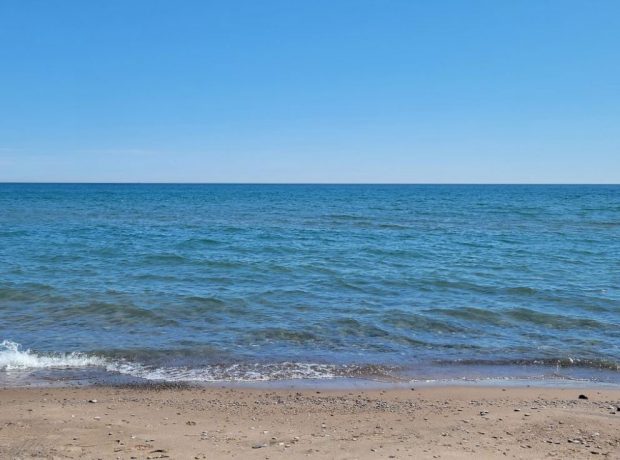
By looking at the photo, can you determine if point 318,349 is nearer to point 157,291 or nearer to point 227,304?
point 227,304

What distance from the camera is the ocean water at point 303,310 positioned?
31.4ft

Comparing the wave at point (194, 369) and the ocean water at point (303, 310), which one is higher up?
the ocean water at point (303, 310)

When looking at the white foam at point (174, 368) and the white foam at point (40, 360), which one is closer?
the white foam at point (174, 368)

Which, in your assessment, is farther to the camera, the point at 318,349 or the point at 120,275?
the point at 120,275

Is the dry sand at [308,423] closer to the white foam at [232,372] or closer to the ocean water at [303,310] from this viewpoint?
the white foam at [232,372]

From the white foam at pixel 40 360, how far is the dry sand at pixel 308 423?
107cm

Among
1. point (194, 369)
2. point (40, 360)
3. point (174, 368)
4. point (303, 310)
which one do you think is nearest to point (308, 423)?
point (194, 369)

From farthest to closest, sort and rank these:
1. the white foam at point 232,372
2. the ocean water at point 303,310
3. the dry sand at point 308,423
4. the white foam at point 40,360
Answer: the ocean water at point 303,310 → the white foam at point 40,360 → the white foam at point 232,372 → the dry sand at point 308,423

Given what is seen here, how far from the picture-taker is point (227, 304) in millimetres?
13539

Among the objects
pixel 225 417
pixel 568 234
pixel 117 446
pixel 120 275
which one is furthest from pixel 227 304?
pixel 568 234

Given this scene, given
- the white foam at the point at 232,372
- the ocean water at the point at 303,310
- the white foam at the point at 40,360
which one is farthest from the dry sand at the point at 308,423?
the white foam at the point at 40,360

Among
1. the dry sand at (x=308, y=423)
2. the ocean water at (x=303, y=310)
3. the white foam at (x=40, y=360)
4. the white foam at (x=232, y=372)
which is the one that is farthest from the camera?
the ocean water at (x=303, y=310)

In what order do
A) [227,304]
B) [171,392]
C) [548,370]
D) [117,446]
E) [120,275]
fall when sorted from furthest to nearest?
1. [120,275]
2. [227,304]
3. [548,370]
4. [171,392]
5. [117,446]

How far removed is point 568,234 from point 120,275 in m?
22.8
